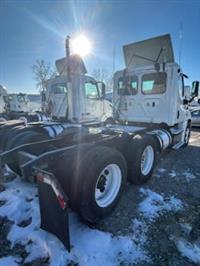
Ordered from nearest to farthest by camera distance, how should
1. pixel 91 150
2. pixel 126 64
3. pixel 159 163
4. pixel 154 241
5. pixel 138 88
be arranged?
pixel 154 241 → pixel 91 150 → pixel 159 163 → pixel 138 88 → pixel 126 64

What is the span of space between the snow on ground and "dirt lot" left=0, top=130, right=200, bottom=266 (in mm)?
76

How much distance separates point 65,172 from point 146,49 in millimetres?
4707

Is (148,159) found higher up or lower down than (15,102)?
lower down

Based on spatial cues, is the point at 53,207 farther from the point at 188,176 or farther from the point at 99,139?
the point at 188,176

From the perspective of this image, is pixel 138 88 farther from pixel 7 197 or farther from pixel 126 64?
pixel 7 197

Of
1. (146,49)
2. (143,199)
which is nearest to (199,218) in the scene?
(143,199)

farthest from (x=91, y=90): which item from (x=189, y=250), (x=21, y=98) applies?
(x=21, y=98)

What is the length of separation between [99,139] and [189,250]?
2.06 m

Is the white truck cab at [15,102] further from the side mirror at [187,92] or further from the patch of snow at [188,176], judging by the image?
the patch of snow at [188,176]

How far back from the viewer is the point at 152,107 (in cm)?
555

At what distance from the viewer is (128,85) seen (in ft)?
19.5

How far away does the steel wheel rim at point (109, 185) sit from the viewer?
2.80 metres

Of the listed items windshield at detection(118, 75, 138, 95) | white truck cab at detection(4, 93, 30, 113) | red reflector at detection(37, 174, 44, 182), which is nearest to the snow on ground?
red reflector at detection(37, 174, 44, 182)

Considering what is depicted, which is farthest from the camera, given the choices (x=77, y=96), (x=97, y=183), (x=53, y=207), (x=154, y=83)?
(x=77, y=96)
